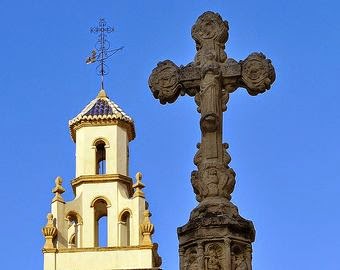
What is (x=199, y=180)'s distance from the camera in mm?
12281

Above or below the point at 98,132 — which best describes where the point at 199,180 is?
below

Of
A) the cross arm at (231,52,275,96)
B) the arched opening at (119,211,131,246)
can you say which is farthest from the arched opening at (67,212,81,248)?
the cross arm at (231,52,275,96)

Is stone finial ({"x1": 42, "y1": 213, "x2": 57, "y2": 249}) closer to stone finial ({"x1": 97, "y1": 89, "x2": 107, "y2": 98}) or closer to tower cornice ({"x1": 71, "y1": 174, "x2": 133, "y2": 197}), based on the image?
tower cornice ({"x1": 71, "y1": 174, "x2": 133, "y2": 197})

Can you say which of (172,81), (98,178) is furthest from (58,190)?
(172,81)

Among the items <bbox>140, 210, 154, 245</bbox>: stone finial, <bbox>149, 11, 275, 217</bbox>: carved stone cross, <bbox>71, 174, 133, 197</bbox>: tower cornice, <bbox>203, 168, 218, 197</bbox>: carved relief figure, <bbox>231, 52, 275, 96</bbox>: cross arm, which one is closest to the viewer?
<bbox>203, 168, 218, 197</bbox>: carved relief figure

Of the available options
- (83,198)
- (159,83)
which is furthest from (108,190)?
(159,83)

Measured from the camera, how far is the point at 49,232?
140ft

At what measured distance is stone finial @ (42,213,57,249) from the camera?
42.7m

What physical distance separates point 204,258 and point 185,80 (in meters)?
1.95

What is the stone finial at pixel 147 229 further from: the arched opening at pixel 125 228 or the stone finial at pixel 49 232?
the stone finial at pixel 49 232

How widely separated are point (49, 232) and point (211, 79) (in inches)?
1196

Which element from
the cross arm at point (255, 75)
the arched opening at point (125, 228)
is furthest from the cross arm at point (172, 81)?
the arched opening at point (125, 228)

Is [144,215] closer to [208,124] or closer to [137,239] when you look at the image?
[137,239]

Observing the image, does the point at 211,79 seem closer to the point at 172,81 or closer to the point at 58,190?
the point at 172,81
